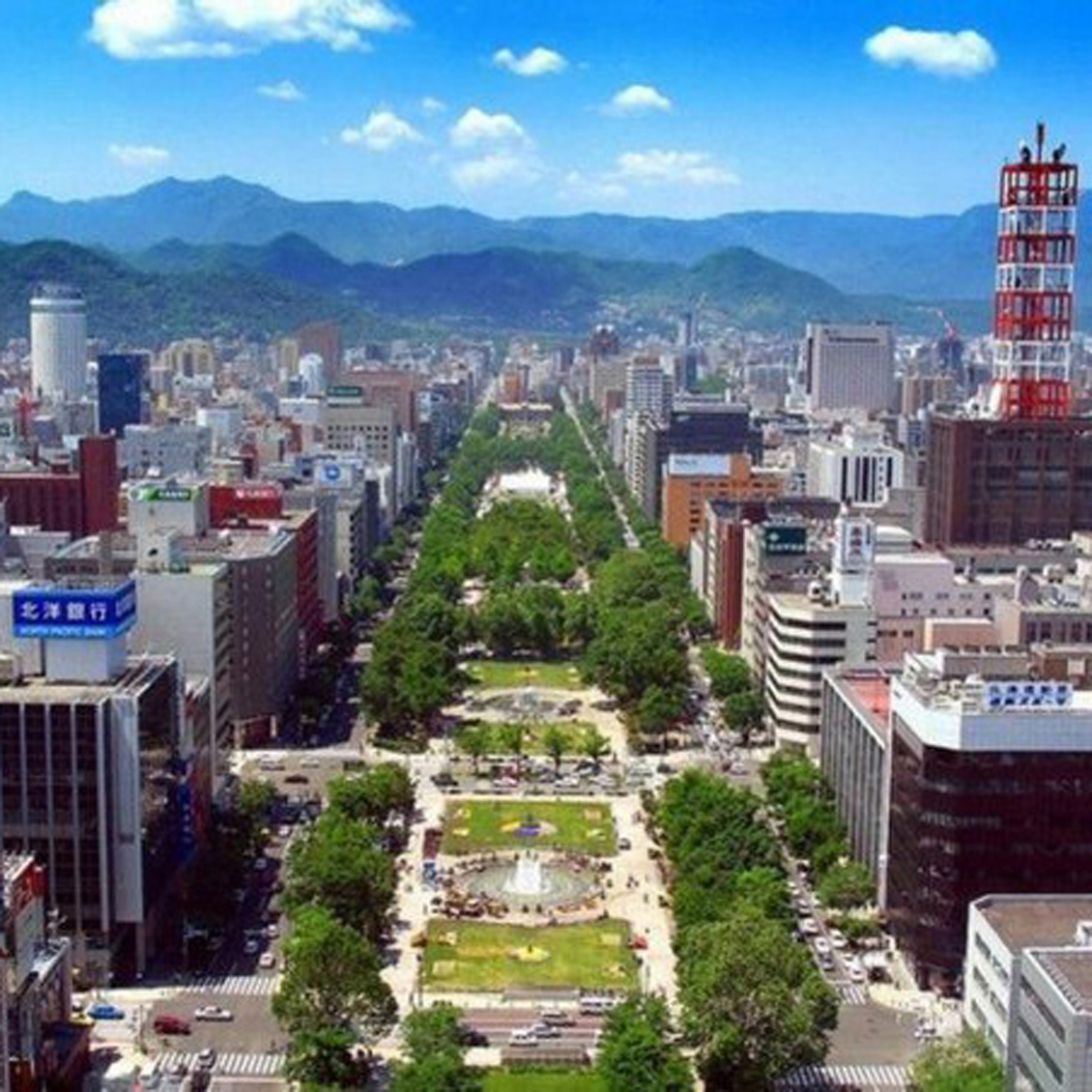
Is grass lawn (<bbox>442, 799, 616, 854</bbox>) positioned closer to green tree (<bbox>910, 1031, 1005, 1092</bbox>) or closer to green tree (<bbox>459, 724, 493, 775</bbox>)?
green tree (<bbox>459, 724, 493, 775</bbox>)

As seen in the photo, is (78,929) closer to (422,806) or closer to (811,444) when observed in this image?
(422,806)

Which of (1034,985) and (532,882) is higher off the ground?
(1034,985)

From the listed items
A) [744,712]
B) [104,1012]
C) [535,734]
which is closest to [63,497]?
[535,734]

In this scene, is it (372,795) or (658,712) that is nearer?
(372,795)

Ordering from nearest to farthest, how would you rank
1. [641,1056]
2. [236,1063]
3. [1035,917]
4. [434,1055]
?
1. [641,1056]
2. [434,1055]
3. [1035,917]
4. [236,1063]

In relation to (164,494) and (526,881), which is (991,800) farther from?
(164,494)

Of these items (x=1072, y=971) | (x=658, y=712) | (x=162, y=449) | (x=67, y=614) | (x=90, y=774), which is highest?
(x=162, y=449)

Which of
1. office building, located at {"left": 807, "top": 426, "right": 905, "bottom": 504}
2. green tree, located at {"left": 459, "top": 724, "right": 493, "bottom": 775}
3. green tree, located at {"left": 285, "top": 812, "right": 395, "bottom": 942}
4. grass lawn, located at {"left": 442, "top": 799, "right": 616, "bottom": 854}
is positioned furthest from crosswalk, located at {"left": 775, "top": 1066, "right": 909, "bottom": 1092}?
office building, located at {"left": 807, "top": 426, "right": 905, "bottom": 504}
